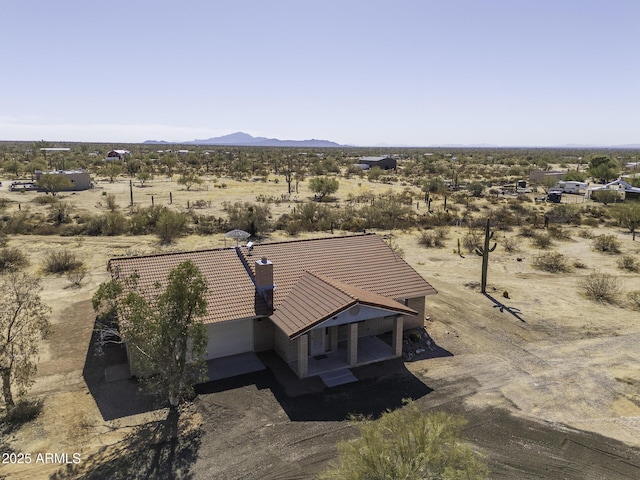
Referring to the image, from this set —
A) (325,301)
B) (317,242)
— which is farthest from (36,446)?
(317,242)

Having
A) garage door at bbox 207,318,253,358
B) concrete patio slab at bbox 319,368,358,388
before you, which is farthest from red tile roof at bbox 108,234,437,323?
concrete patio slab at bbox 319,368,358,388

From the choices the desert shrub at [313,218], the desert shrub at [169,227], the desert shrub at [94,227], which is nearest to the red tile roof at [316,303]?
the desert shrub at [169,227]

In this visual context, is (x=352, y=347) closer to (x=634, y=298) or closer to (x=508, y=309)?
(x=508, y=309)

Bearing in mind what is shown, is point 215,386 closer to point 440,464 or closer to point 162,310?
point 162,310

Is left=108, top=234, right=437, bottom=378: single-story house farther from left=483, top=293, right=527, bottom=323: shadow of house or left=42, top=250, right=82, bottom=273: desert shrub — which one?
left=42, top=250, right=82, bottom=273: desert shrub

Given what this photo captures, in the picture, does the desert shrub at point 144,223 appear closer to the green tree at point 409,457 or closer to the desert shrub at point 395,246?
the desert shrub at point 395,246


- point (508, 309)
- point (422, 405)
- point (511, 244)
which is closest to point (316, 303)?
point (422, 405)
